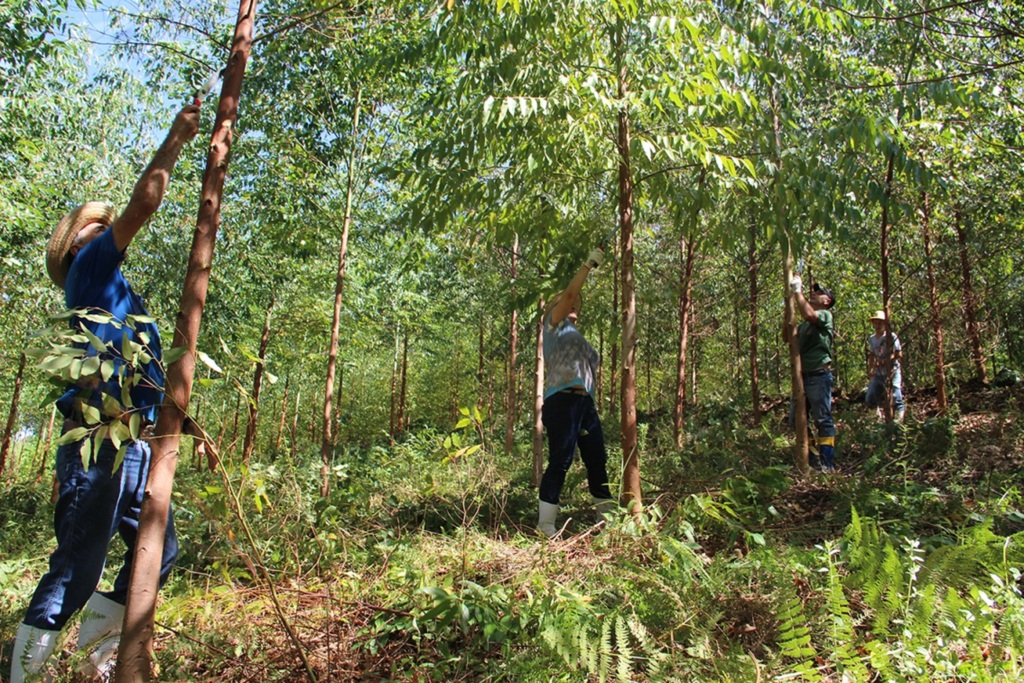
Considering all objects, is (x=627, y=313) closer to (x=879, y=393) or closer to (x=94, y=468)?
(x=94, y=468)

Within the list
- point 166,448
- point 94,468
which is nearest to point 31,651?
point 94,468

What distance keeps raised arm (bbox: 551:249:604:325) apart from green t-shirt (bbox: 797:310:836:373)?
8.90 ft

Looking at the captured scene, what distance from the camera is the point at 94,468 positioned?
238 cm

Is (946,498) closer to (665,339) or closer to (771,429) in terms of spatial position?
(771,429)

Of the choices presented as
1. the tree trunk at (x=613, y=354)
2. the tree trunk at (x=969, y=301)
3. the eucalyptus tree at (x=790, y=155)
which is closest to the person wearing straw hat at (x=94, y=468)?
the tree trunk at (x=613, y=354)

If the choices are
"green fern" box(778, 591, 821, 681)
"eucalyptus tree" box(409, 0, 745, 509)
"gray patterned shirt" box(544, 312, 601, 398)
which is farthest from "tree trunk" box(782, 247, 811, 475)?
"green fern" box(778, 591, 821, 681)

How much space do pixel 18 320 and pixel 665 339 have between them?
12342 millimetres

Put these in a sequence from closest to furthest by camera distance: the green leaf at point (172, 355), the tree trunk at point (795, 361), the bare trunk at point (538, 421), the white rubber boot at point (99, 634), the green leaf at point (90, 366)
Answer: the green leaf at point (90, 366), the green leaf at point (172, 355), the white rubber boot at point (99, 634), the tree trunk at point (795, 361), the bare trunk at point (538, 421)

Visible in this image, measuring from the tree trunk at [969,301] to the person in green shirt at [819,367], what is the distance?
2.30m

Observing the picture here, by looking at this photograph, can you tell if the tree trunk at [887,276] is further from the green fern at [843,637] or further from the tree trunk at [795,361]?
the green fern at [843,637]

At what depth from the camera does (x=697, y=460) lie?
7.05 m

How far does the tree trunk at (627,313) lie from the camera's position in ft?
13.8

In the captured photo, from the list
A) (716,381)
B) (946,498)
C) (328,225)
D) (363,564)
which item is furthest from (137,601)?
(716,381)

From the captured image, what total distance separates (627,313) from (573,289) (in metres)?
0.39
